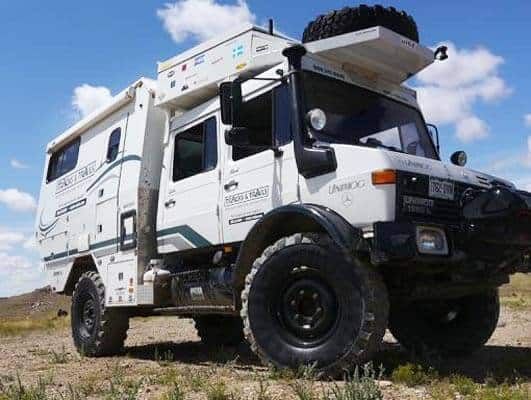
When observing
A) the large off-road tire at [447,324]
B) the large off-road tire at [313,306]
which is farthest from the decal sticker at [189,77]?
the large off-road tire at [447,324]

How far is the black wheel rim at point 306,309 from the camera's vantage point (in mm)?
5684

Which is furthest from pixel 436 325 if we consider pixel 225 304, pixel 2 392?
pixel 2 392

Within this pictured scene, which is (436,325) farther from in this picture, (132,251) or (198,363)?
(132,251)

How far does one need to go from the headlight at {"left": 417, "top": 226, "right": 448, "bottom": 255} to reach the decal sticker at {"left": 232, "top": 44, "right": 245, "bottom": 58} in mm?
3221

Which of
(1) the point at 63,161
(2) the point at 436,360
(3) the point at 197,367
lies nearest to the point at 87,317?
(3) the point at 197,367

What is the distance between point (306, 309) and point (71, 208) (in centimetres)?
617

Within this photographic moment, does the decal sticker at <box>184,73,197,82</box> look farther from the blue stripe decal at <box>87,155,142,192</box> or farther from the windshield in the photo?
the windshield

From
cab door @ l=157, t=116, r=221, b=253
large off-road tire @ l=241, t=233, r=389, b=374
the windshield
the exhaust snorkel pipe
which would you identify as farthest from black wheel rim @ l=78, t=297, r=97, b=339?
the windshield

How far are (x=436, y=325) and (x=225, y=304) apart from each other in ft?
8.77

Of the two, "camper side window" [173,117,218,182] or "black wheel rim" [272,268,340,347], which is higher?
"camper side window" [173,117,218,182]

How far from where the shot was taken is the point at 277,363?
5.86m

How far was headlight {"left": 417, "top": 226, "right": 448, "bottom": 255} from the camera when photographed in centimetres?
543

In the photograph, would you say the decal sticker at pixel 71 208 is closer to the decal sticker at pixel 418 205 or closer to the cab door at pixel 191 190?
the cab door at pixel 191 190

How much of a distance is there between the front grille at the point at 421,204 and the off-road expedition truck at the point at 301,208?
0.01 meters
